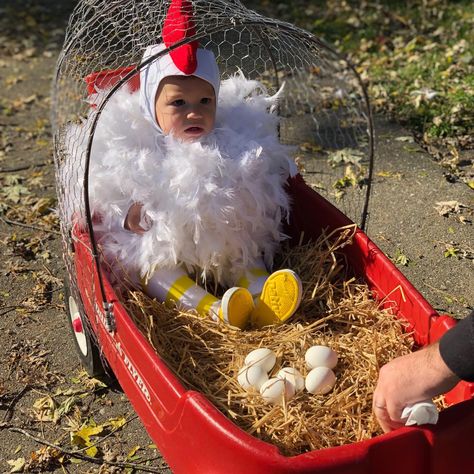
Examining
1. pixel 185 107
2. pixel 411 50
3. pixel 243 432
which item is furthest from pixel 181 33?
pixel 411 50

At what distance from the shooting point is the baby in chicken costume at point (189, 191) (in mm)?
2744

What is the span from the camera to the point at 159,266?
2840 mm

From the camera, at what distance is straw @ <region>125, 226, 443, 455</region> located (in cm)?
228

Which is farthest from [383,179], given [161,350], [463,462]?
[463,462]

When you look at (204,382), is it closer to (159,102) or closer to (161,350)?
(161,350)

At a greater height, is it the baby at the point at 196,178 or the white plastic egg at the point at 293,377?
the baby at the point at 196,178

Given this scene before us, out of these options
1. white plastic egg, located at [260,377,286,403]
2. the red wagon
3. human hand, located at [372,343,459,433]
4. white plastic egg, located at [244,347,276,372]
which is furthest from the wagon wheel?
human hand, located at [372,343,459,433]

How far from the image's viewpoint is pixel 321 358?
2496 millimetres

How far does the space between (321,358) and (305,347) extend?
150mm

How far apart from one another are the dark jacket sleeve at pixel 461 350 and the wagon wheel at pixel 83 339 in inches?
Answer: 61.1

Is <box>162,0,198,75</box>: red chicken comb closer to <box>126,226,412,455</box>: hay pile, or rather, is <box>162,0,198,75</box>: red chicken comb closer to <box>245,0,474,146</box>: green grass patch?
<box>126,226,412,455</box>: hay pile

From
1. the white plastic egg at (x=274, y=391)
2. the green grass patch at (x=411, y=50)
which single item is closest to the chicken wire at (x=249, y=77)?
the green grass patch at (x=411, y=50)

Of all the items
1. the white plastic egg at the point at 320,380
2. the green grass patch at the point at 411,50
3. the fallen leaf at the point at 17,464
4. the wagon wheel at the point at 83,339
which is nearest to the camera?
the white plastic egg at the point at 320,380

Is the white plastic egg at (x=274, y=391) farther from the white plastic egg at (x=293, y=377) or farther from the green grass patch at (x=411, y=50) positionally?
the green grass patch at (x=411, y=50)
